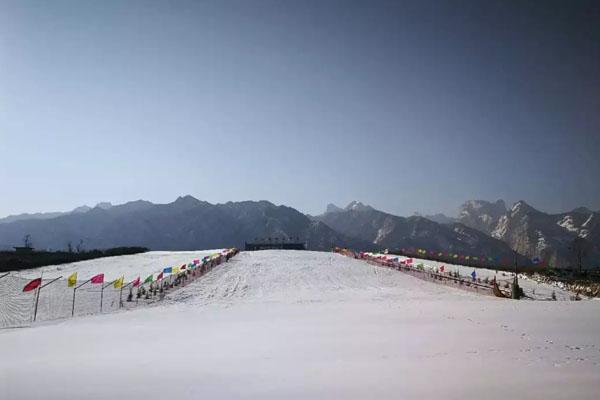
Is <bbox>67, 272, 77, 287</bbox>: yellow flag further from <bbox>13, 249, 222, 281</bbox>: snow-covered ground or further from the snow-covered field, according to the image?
<bbox>13, 249, 222, 281</bbox>: snow-covered ground

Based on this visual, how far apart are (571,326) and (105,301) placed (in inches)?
1083

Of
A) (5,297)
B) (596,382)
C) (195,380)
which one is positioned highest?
(596,382)

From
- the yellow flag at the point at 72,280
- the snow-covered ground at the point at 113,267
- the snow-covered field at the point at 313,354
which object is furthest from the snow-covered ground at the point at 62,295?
the snow-covered field at the point at 313,354

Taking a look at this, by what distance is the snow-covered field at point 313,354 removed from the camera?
8.23m

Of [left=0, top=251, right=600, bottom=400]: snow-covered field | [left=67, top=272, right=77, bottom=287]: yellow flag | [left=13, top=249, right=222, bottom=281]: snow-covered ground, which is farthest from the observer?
[left=13, top=249, right=222, bottom=281]: snow-covered ground

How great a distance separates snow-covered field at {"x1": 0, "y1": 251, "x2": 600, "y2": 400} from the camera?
823 cm

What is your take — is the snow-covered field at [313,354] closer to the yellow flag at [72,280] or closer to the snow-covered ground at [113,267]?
the yellow flag at [72,280]

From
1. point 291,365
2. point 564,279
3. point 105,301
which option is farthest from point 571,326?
point 564,279

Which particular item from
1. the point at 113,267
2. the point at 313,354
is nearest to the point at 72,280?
the point at 313,354

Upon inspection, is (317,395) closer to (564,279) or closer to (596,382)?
(596,382)

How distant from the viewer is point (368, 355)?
1114 cm

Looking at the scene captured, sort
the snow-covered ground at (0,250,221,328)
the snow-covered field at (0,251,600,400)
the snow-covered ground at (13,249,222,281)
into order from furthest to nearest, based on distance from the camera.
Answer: the snow-covered ground at (13,249,222,281)
the snow-covered ground at (0,250,221,328)
the snow-covered field at (0,251,600,400)

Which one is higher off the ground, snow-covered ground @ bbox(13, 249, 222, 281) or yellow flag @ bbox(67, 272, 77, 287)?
yellow flag @ bbox(67, 272, 77, 287)

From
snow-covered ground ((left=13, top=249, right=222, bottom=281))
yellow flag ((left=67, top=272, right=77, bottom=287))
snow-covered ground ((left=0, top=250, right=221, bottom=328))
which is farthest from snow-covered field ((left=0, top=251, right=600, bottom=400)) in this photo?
snow-covered ground ((left=13, top=249, right=222, bottom=281))
